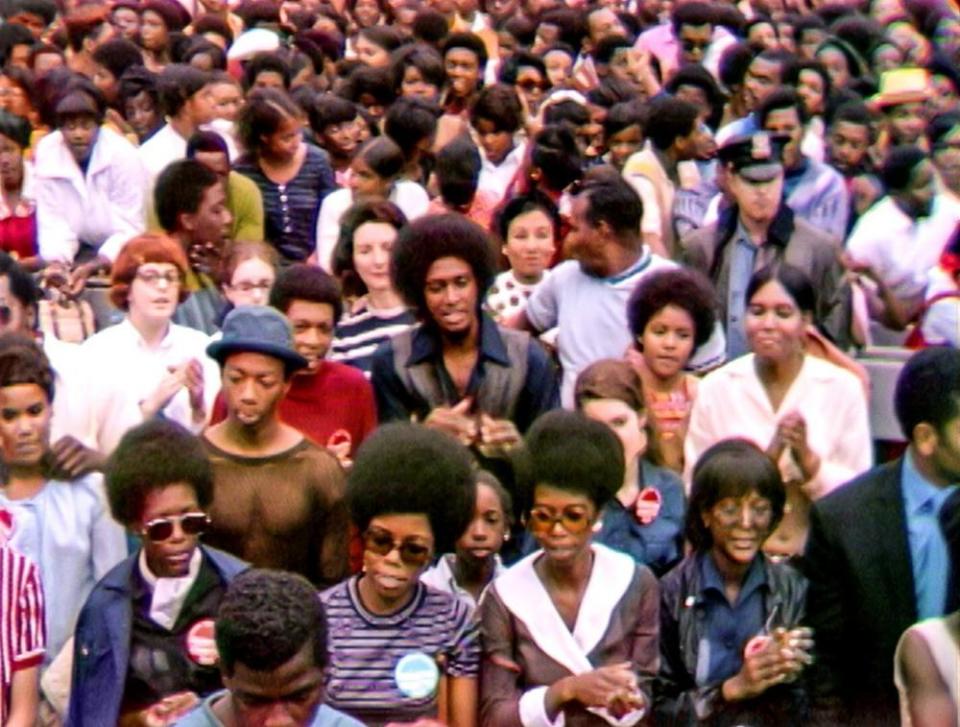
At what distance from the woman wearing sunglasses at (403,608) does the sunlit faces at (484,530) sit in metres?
0.59

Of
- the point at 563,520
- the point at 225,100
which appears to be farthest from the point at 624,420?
the point at 225,100

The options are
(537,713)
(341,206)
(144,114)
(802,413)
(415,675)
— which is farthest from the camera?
(144,114)

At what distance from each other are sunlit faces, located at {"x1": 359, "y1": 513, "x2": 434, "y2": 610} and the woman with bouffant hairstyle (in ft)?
6.05

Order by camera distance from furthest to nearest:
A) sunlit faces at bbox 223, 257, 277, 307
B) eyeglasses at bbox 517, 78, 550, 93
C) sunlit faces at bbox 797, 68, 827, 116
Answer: eyeglasses at bbox 517, 78, 550, 93 → sunlit faces at bbox 797, 68, 827, 116 → sunlit faces at bbox 223, 257, 277, 307

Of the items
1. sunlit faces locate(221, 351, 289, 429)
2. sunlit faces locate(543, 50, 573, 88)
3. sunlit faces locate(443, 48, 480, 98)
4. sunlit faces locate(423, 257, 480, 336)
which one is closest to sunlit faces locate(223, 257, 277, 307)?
sunlit faces locate(423, 257, 480, 336)

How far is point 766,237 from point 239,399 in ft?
11.8

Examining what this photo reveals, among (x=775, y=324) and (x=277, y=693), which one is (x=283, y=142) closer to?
(x=775, y=324)

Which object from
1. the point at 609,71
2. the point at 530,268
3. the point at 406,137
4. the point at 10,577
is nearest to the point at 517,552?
the point at 10,577

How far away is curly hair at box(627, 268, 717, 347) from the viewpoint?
9242 mm

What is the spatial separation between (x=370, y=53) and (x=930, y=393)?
10.9m

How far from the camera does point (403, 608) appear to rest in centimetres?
689

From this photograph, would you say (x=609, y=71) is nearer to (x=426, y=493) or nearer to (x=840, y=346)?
(x=840, y=346)

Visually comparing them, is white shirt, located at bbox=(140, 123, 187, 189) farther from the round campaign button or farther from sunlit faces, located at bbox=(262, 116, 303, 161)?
the round campaign button

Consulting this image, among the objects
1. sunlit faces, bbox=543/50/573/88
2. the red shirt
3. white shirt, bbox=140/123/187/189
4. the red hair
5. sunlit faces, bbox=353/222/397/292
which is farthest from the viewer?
sunlit faces, bbox=543/50/573/88
